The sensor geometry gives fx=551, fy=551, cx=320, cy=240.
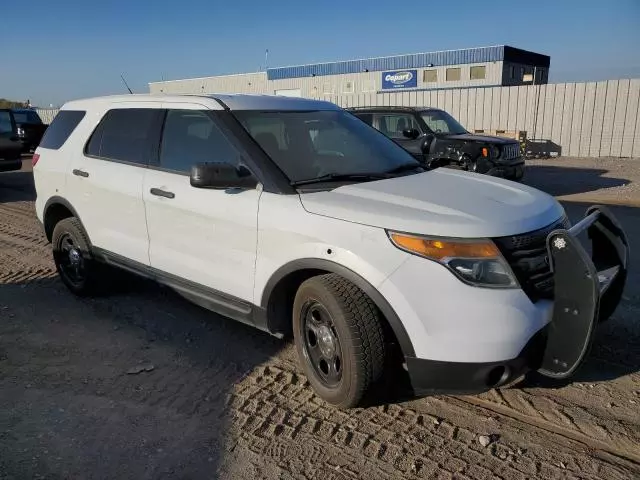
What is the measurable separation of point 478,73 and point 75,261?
38.1 m

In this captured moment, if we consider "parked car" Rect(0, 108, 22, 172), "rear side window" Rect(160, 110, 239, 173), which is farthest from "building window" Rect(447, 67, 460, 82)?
"rear side window" Rect(160, 110, 239, 173)

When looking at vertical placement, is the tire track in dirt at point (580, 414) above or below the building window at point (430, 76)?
below

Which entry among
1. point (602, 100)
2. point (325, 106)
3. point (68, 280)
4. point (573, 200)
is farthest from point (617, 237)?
point (602, 100)

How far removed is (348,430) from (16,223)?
25.2 feet

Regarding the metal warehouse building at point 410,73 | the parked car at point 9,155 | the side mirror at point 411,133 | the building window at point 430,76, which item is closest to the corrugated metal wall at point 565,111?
the side mirror at point 411,133

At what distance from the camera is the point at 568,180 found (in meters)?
14.0

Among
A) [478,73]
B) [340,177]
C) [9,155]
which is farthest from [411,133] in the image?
[478,73]

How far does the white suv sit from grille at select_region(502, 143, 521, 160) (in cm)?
694

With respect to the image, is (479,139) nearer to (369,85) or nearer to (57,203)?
(57,203)

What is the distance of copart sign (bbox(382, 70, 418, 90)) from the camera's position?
1635 inches

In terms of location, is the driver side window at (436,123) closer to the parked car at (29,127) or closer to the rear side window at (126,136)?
the rear side window at (126,136)

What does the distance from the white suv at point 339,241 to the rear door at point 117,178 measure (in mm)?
17

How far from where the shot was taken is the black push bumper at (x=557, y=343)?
110 inches

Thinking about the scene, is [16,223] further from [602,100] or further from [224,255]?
[602,100]
